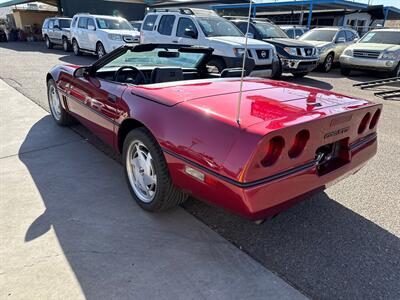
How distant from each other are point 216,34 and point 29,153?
20.9 feet

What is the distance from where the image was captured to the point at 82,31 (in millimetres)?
14305

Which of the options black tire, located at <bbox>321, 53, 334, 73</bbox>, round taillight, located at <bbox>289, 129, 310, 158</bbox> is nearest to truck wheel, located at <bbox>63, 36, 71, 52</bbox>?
black tire, located at <bbox>321, 53, 334, 73</bbox>

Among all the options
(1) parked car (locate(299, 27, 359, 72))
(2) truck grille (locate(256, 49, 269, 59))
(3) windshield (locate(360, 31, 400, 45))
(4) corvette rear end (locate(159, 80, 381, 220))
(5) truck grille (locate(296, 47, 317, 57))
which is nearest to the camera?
(4) corvette rear end (locate(159, 80, 381, 220))

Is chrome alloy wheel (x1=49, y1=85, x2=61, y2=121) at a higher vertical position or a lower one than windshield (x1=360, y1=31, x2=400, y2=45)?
lower

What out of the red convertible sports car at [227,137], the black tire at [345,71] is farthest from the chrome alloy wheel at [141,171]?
the black tire at [345,71]

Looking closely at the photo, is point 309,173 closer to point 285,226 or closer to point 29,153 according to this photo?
point 285,226

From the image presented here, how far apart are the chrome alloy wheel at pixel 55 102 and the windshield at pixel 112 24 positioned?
9727mm

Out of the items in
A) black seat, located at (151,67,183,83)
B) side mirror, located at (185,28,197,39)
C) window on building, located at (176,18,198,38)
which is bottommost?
black seat, located at (151,67,183,83)

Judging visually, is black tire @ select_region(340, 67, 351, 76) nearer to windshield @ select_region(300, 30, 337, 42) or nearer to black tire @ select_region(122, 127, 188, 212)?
windshield @ select_region(300, 30, 337, 42)

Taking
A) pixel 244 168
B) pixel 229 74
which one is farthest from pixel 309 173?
pixel 229 74

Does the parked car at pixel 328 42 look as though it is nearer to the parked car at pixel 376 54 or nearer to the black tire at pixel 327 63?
the black tire at pixel 327 63

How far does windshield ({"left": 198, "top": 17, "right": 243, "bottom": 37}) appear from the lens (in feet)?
28.7

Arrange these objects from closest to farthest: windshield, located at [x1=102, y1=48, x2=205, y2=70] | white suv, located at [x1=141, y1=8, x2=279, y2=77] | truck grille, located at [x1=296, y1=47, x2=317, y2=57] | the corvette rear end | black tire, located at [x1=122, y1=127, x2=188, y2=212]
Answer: the corvette rear end < black tire, located at [x1=122, y1=127, x2=188, y2=212] < windshield, located at [x1=102, y1=48, x2=205, y2=70] < white suv, located at [x1=141, y1=8, x2=279, y2=77] < truck grille, located at [x1=296, y1=47, x2=317, y2=57]

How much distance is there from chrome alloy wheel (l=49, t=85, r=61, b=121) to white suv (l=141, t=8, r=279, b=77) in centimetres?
414
